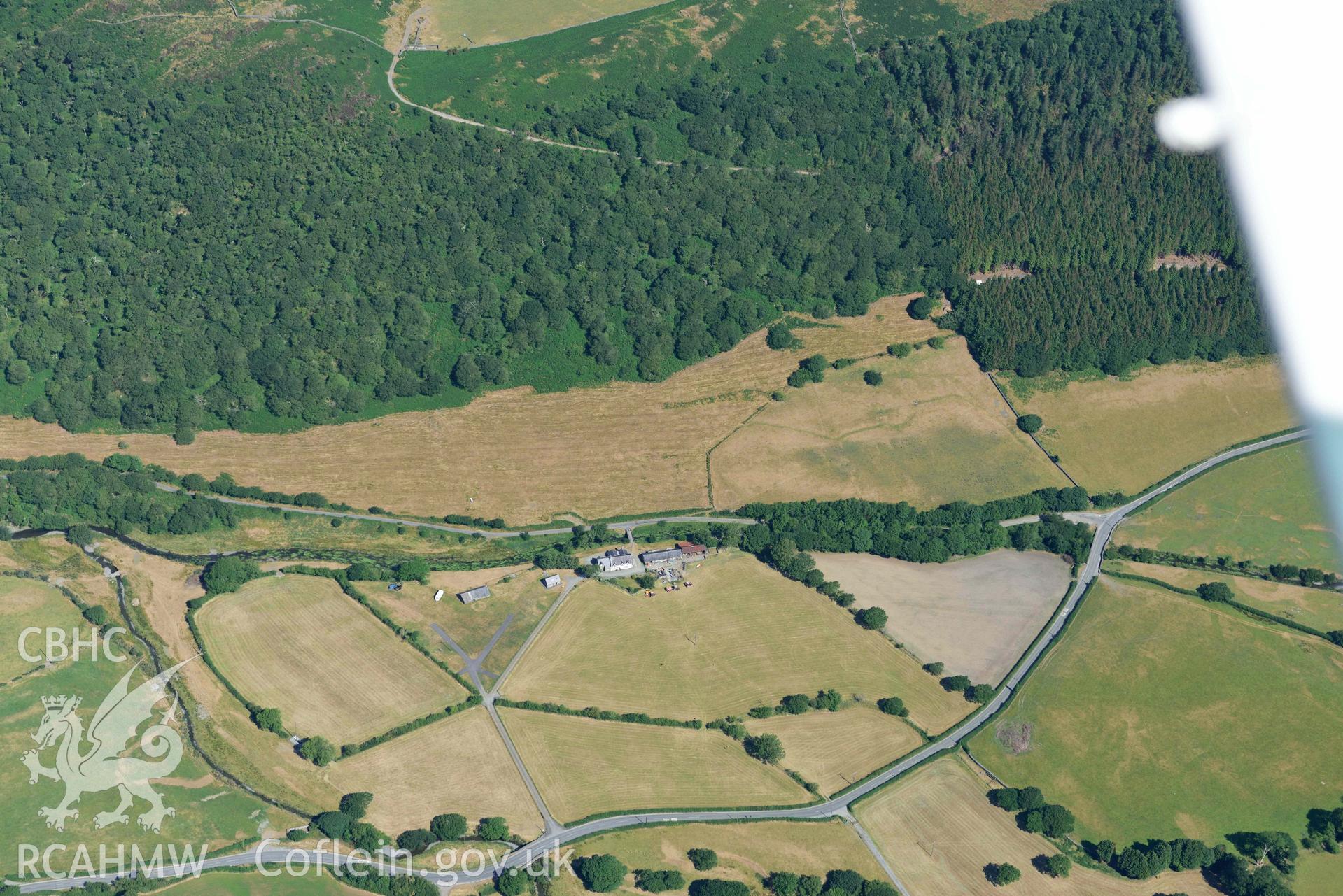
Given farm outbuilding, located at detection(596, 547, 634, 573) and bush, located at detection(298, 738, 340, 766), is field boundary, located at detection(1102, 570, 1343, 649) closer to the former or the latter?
farm outbuilding, located at detection(596, 547, 634, 573)

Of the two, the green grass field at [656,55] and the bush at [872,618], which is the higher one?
the green grass field at [656,55]

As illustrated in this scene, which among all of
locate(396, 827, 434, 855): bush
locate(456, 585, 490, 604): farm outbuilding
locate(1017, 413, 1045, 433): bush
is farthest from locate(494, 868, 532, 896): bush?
locate(1017, 413, 1045, 433): bush

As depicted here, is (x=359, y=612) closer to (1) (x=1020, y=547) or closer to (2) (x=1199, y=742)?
(1) (x=1020, y=547)

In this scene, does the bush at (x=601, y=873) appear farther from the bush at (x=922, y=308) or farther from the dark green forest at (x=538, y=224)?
the bush at (x=922, y=308)

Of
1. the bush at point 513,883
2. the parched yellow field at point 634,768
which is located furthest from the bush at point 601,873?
the parched yellow field at point 634,768

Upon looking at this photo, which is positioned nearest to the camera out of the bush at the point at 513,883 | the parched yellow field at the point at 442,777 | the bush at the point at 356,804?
the bush at the point at 513,883

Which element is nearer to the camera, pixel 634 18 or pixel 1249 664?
pixel 1249 664

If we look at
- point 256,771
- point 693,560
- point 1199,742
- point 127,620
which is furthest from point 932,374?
point 127,620
